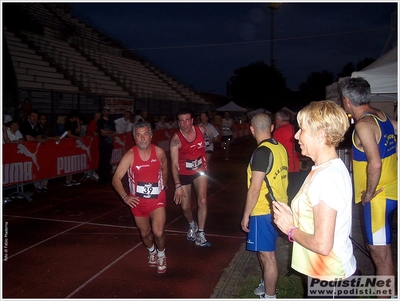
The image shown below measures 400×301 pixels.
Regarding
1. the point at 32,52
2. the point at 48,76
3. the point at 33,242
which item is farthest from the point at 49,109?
the point at 33,242

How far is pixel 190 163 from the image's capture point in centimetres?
633

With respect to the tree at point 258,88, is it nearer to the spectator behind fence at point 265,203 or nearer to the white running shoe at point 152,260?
the white running shoe at point 152,260

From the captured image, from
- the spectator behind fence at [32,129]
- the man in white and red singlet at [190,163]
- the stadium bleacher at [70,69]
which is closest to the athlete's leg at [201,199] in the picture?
the man in white and red singlet at [190,163]

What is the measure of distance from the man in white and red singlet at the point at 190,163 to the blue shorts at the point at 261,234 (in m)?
2.28

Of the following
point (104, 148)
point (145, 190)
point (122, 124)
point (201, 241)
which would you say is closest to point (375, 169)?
point (145, 190)

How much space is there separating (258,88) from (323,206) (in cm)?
6561

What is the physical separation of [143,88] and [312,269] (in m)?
28.8

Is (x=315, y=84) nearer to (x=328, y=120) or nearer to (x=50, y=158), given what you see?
(x=50, y=158)

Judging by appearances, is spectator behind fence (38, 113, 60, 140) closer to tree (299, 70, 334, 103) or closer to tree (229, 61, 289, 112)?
tree (229, 61, 289, 112)

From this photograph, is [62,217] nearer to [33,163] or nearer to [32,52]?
[33,163]

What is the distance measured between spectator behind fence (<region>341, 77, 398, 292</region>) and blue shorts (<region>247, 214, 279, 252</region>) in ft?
2.90

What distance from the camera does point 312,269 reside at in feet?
7.66

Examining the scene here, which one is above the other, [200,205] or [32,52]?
[32,52]

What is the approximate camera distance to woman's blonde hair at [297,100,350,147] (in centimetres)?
223
